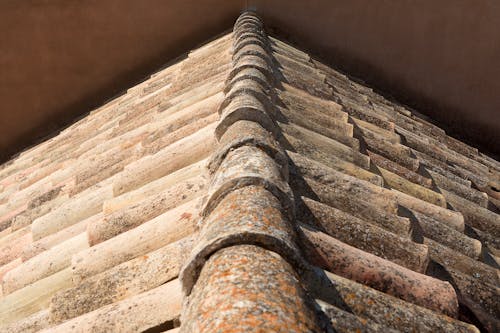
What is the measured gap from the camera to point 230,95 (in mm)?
2803

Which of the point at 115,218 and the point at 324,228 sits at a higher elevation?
the point at 115,218

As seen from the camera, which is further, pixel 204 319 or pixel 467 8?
pixel 467 8

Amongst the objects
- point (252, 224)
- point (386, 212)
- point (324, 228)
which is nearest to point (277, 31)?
point (386, 212)

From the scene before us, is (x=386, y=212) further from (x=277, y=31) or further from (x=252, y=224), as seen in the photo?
(x=277, y=31)

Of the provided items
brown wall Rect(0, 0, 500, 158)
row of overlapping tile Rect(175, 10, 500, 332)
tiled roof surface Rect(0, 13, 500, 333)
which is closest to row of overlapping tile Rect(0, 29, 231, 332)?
tiled roof surface Rect(0, 13, 500, 333)

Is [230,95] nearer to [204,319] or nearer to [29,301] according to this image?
[29,301]

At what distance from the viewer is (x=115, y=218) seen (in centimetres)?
252

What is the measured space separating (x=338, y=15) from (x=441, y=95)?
1577 millimetres

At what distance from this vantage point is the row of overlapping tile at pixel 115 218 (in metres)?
1.97

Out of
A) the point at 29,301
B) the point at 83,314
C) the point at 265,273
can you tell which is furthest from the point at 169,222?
the point at 265,273

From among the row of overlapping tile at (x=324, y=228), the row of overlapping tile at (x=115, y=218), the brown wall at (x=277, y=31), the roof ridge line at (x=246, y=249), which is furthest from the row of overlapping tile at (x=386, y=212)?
the brown wall at (x=277, y=31)

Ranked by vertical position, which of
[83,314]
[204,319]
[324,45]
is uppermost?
[324,45]

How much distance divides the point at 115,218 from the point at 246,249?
129cm

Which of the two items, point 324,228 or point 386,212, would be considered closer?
point 324,228
